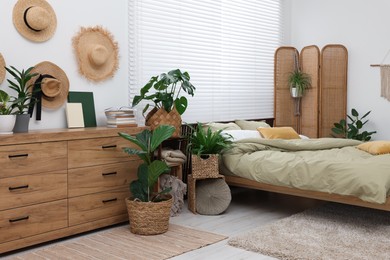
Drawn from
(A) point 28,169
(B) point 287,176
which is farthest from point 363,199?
(A) point 28,169

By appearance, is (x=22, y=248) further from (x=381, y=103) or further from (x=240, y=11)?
(x=381, y=103)

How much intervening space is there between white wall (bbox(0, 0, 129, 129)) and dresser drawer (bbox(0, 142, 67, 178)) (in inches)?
19.5

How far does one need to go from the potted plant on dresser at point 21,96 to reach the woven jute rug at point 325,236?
1.69 m

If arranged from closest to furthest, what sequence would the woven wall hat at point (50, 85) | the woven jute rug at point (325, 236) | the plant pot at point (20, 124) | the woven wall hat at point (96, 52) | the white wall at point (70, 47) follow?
the woven jute rug at point (325, 236)
the plant pot at point (20, 124)
the white wall at point (70, 47)
the woven wall hat at point (50, 85)
the woven wall hat at point (96, 52)

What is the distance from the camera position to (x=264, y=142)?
177 inches

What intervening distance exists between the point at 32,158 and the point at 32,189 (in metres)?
0.21

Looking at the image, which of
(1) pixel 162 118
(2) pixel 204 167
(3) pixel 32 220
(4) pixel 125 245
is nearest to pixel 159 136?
(1) pixel 162 118

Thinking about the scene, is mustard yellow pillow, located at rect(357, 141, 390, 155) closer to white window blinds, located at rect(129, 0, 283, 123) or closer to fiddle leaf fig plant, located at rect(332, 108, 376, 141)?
fiddle leaf fig plant, located at rect(332, 108, 376, 141)

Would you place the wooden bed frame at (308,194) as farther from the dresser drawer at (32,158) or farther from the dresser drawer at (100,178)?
the dresser drawer at (32,158)

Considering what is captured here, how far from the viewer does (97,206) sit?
12.0ft

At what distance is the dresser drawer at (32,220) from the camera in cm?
310

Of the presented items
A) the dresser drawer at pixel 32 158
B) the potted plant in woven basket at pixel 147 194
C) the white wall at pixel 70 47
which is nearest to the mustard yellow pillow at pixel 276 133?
the white wall at pixel 70 47

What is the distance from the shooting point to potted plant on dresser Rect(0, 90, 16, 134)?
10.4ft

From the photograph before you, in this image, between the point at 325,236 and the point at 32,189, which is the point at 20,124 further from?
the point at 325,236
